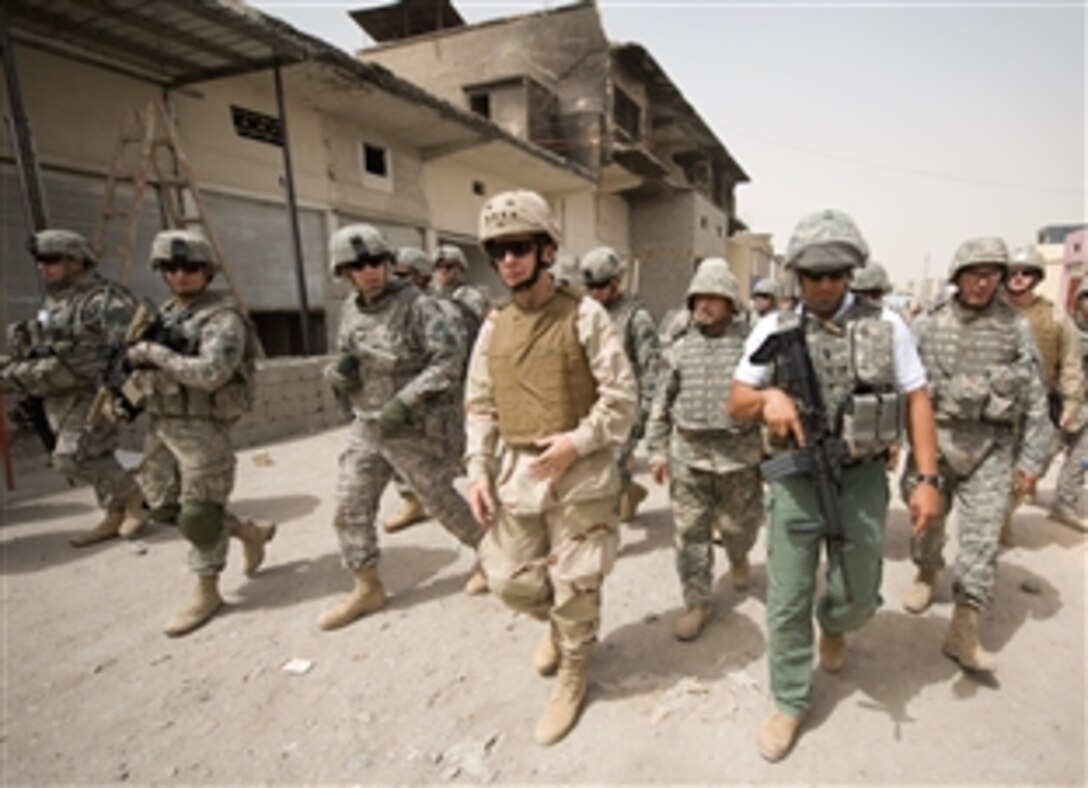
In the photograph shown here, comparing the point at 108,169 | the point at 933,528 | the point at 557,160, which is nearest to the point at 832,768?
the point at 933,528

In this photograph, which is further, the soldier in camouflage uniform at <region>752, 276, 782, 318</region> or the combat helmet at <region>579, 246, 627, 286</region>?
the soldier in camouflage uniform at <region>752, 276, 782, 318</region>

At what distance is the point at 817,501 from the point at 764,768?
3.05ft

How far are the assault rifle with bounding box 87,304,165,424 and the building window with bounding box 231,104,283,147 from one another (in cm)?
606

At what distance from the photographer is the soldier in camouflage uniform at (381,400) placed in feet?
9.35

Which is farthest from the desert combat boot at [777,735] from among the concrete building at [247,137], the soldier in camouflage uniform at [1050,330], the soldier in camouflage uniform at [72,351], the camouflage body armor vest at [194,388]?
the concrete building at [247,137]

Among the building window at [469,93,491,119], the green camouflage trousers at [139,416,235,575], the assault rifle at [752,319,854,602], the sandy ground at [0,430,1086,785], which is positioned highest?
the building window at [469,93,491,119]

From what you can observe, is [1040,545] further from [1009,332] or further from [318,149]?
[318,149]

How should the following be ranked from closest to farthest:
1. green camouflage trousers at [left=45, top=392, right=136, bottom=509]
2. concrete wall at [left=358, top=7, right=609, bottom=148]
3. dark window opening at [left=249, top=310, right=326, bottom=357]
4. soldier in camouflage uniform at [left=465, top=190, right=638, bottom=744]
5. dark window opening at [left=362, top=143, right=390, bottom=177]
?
soldier in camouflage uniform at [left=465, top=190, right=638, bottom=744]
green camouflage trousers at [left=45, top=392, right=136, bottom=509]
dark window opening at [left=249, top=310, right=326, bottom=357]
dark window opening at [left=362, top=143, right=390, bottom=177]
concrete wall at [left=358, top=7, right=609, bottom=148]

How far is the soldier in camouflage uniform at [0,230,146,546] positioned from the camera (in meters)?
3.73

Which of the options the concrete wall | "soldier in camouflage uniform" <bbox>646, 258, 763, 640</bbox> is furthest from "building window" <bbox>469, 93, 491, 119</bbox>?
"soldier in camouflage uniform" <bbox>646, 258, 763, 640</bbox>

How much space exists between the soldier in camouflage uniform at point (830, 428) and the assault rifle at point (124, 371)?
2.87m

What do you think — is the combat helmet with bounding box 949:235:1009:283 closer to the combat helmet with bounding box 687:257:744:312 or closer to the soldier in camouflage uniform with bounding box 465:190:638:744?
the combat helmet with bounding box 687:257:744:312

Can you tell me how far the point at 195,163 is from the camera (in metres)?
7.59

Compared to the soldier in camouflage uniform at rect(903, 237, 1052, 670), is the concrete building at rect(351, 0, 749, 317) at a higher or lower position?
higher
